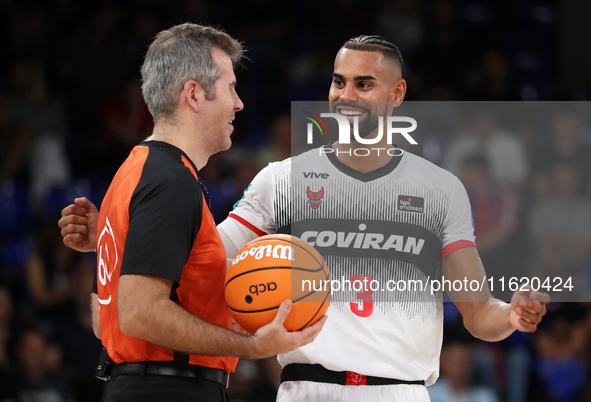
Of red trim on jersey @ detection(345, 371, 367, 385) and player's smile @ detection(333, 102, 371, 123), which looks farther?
player's smile @ detection(333, 102, 371, 123)

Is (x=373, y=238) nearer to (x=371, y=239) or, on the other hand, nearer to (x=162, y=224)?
(x=371, y=239)

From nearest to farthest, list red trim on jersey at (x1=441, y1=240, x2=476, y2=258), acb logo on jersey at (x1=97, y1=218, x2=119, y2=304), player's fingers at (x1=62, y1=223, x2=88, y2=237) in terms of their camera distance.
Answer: acb logo on jersey at (x1=97, y1=218, x2=119, y2=304) < player's fingers at (x1=62, y1=223, x2=88, y2=237) < red trim on jersey at (x1=441, y1=240, x2=476, y2=258)

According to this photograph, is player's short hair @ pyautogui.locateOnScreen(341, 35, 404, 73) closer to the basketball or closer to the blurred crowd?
the basketball

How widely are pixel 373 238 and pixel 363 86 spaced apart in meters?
0.77

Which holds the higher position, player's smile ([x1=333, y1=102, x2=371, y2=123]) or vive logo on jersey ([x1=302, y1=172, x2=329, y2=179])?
player's smile ([x1=333, y1=102, x2=371, y2=123])

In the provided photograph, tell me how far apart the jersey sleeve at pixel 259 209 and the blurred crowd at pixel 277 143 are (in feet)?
9.09

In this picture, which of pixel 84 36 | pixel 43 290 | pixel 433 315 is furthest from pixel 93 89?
pixel 433 315

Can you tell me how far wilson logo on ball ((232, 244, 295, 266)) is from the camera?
2997 mm

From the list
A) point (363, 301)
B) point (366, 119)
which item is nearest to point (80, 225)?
point (363, 301)

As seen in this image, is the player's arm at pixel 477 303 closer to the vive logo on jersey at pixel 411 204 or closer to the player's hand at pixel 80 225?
the vive logo on jersey at pixel 411 204

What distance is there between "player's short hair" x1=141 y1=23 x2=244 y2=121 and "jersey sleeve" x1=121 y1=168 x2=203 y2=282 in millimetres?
470

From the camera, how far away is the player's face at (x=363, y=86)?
366 centimetres

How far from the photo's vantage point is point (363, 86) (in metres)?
3.68

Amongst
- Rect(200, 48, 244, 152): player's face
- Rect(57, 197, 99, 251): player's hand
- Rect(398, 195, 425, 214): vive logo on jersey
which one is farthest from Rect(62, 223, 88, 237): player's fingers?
Rect(398, 195, 425, 214): vive logo on jersey
